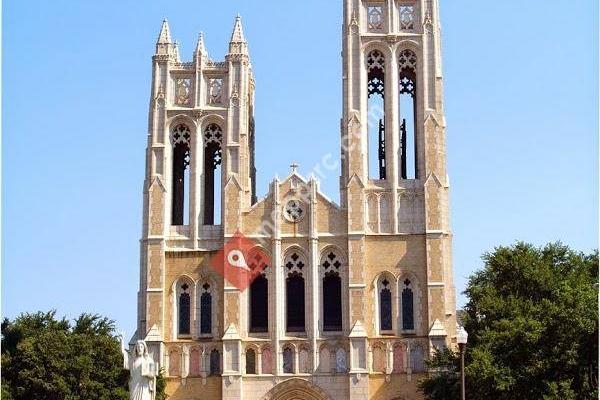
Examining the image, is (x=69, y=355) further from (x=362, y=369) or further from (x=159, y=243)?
(x=362, y=369)

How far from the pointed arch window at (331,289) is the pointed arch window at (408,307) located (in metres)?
2.80

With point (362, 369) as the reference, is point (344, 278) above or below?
above

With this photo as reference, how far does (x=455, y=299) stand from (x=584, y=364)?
11.9 meters

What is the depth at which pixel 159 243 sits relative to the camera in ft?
169

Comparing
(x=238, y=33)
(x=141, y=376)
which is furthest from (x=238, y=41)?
(x=141, y=376)

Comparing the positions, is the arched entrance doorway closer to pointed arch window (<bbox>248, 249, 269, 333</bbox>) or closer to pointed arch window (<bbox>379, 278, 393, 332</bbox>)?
pointed arch window (<bbox>248, 249, 269, 333</bbox>)

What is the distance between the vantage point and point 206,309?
5122 cm

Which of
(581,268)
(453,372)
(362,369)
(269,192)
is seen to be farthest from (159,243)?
(581,268)

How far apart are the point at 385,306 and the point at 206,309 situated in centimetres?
784

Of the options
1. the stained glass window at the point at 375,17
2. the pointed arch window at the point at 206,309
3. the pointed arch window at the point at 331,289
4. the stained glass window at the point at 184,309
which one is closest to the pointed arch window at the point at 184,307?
the stained glass window at the point at 184,309

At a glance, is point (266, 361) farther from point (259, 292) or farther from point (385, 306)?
point (385, 306)

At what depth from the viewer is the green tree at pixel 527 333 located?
→ 39531 mm

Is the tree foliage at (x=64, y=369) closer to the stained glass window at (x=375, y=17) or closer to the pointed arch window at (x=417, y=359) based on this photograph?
the pointed arch window at (x=417, y=359)

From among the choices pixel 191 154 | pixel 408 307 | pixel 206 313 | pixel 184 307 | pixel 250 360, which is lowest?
pixel 250 360
